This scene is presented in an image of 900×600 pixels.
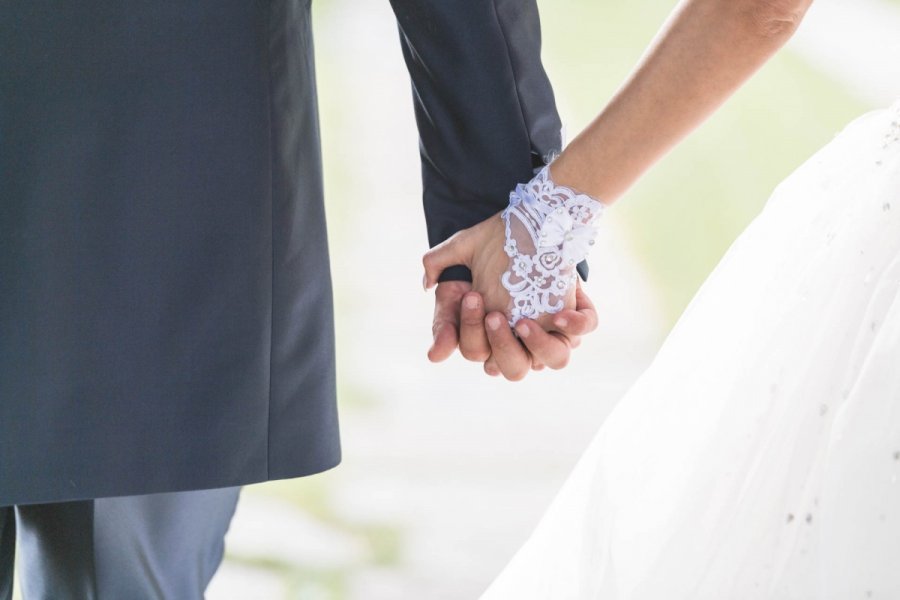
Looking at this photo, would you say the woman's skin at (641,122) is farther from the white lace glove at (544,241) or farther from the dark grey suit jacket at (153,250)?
the dark grey suit jacket at (153,250)

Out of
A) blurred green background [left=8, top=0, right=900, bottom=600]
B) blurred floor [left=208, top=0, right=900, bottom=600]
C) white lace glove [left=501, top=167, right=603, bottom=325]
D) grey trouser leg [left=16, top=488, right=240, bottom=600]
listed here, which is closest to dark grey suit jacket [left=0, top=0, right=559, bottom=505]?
grey trouser leg [left=16, top=488, right=240, bottom=600]

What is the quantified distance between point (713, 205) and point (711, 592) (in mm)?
1992

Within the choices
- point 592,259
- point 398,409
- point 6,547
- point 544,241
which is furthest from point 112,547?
point 592,259

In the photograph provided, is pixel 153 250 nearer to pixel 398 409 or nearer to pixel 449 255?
pixel 449 255

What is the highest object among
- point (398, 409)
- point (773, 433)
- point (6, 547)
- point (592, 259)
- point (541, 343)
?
point (592, 259)

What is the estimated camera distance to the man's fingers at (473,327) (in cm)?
109

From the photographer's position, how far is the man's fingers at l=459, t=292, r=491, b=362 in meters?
1.09

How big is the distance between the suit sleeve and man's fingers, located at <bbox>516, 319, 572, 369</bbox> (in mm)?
127

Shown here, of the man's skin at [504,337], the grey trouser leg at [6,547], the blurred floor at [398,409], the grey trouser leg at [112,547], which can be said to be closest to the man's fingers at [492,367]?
the man's skin at [504,337]

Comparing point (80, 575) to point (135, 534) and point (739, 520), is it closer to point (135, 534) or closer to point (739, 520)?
point (135, 534)

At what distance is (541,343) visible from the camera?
1076 millimetres

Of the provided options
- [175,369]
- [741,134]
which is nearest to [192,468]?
[175,369]

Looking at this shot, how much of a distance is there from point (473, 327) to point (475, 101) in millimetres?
245

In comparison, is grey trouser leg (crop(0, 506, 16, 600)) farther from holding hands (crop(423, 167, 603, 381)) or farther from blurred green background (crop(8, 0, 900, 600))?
blurred green background (crop(8, 0, 900, 600))
